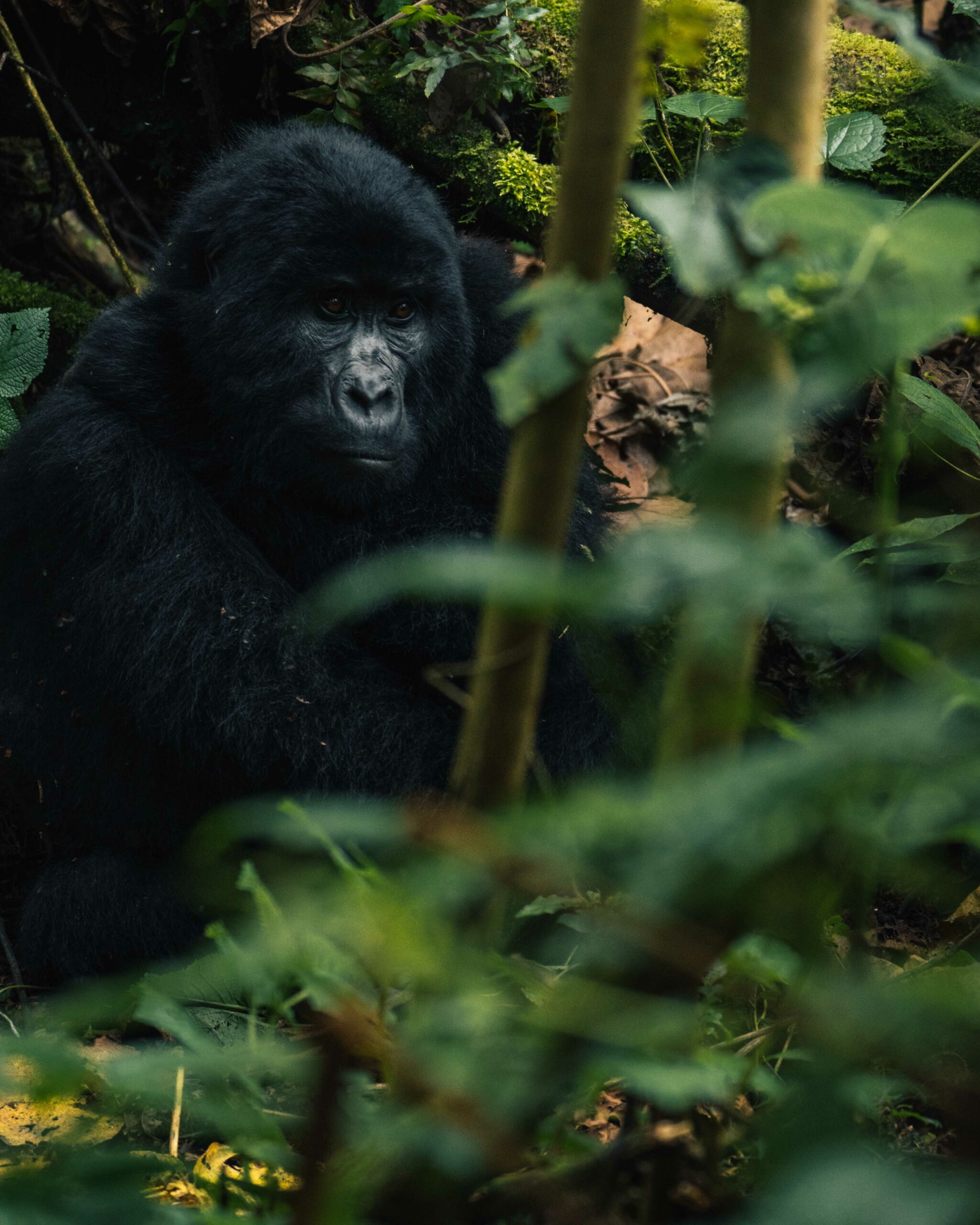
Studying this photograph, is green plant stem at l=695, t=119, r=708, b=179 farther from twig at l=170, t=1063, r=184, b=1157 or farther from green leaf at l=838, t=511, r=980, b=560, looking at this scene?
twig at l=170, t=1063, r=184, b=1157

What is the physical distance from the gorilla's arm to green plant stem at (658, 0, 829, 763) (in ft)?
6.09

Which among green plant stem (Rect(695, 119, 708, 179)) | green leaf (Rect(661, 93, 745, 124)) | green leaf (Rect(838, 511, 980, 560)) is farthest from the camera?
green plant stem (Rect(695, 119, 708, 179))

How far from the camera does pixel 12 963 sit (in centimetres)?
306

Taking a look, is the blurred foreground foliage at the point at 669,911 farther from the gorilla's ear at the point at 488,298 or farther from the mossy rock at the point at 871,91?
the mossy rock at the point at 871,91

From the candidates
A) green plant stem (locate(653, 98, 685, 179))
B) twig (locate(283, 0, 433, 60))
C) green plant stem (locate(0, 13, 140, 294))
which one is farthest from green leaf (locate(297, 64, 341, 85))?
green plant stem (locate(653, 98, 685, 179))

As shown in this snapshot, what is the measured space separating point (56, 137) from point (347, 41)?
44.3 inches

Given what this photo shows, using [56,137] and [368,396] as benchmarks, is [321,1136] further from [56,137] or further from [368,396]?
[56,137]

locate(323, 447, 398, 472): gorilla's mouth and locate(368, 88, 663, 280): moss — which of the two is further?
locate(368, 88, 663, 280): moss

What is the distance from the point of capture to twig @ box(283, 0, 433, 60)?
3859 mm

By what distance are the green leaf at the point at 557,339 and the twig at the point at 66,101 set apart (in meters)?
3.51

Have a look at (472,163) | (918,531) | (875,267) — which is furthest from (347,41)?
(875,267)

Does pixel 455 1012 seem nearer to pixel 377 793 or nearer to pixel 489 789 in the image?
pixel 489 789

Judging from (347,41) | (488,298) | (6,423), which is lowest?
(6,423)

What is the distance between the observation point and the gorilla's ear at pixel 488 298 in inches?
127
